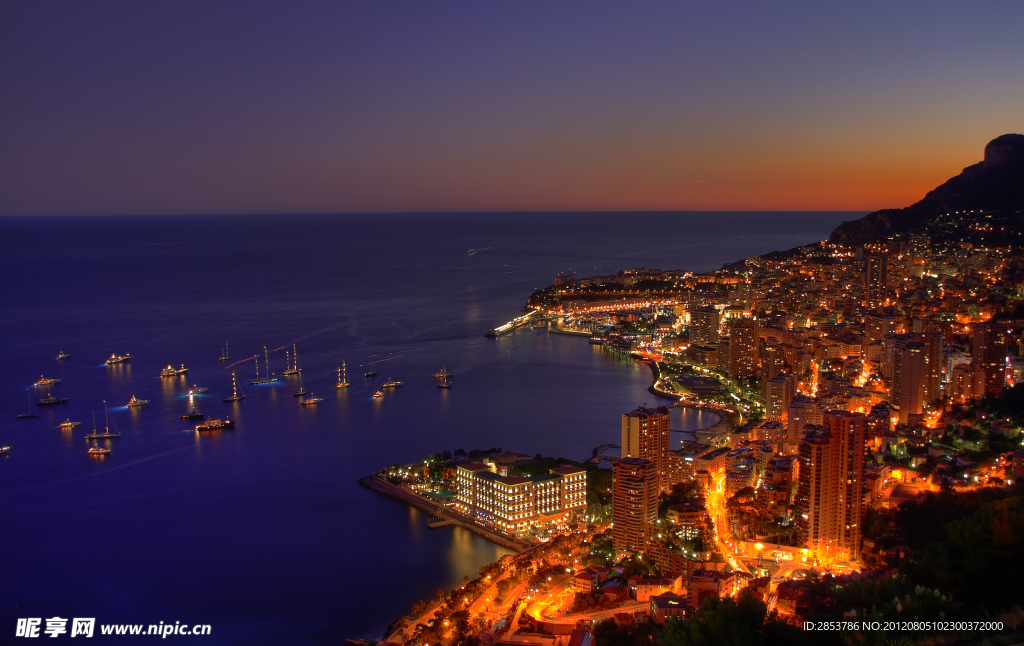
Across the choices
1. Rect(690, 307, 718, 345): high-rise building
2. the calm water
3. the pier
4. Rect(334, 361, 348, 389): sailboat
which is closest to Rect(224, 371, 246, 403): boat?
the calm water

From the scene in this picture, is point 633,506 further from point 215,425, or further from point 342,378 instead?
point 342,378

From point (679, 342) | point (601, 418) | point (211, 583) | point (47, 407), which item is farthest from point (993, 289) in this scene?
point (47, 407)

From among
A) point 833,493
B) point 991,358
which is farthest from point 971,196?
point 833,493

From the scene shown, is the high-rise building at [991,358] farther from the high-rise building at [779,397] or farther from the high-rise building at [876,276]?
the high-rise building at [876,276]

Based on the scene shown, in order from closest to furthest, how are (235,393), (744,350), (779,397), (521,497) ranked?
(521,497) → (779,397) → (235,393) → (744,350)

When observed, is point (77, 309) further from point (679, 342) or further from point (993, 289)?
point (993, 289)

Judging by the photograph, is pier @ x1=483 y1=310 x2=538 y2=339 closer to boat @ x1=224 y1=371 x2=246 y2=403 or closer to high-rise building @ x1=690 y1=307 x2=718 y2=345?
high-rise building @ x1=690 y1=307 x2=718 y2=345
